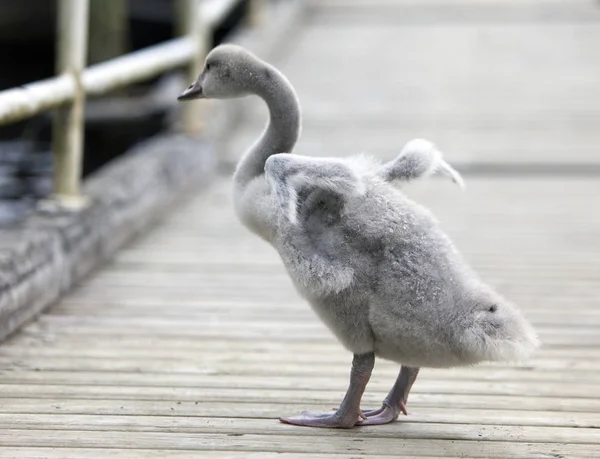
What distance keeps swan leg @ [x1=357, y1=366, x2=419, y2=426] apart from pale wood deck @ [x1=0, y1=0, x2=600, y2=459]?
0.03 metres

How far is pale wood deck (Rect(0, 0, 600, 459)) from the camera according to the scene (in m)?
2.83

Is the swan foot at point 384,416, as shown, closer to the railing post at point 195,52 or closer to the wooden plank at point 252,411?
the wooden plank at point 252,411

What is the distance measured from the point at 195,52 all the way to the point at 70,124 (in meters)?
2.67

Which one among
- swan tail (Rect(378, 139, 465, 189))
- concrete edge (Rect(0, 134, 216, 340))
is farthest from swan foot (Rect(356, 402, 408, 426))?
concrete edge (Rect(0, 134, 216, 340))

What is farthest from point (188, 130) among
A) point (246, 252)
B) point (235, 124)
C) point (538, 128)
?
point (538, 128)

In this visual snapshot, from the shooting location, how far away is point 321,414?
9.73 feet

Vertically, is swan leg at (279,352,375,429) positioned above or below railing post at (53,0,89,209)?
below

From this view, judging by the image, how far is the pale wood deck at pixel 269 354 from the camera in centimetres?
283

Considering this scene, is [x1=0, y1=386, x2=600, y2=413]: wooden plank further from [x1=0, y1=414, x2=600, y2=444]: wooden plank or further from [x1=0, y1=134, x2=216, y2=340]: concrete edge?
[x1=0, y1=134, x2=216, y2=340]: concrete edge

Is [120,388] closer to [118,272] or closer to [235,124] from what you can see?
[118,272]

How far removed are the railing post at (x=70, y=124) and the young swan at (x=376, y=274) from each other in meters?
2.27

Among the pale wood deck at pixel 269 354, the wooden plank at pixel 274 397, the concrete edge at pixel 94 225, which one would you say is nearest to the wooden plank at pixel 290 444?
the pale wood deck at pixel 269 354

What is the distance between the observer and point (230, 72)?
3207mm

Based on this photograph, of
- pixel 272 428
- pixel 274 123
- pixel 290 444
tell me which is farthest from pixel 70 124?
pixel 290 444
